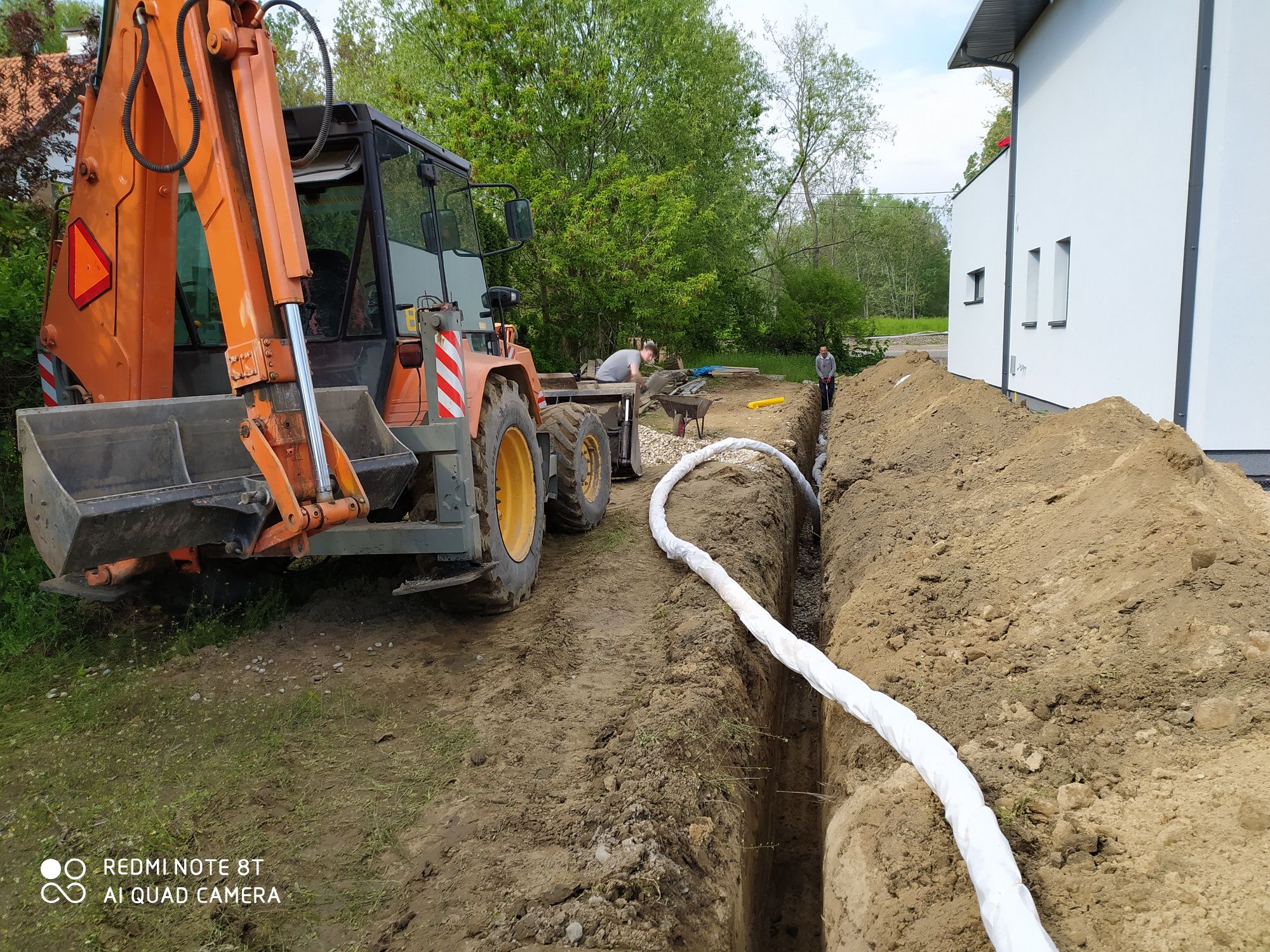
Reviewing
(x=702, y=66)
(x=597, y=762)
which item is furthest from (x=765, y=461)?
(x=702, y=66)

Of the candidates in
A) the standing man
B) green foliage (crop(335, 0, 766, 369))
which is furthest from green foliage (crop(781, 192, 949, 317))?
the standing man

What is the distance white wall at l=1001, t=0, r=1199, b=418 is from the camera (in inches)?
261

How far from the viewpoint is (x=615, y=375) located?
10344mm

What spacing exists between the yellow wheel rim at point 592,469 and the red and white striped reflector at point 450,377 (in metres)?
2.67

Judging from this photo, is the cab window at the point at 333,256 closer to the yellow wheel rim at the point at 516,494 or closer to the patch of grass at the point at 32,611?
the yellow wheel rim at the point at 516,494

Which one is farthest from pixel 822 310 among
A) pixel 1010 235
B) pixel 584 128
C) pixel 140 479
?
pixel 140 479

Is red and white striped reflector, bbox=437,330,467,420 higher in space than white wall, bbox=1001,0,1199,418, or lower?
lower

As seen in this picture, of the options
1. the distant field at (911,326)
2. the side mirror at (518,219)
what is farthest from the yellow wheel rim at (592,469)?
the distant field at (911,326)

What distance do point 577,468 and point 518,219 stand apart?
200 centimetres

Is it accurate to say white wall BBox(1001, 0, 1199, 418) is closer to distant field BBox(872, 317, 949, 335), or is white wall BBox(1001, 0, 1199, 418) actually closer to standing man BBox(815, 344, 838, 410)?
standing man BBox(815, 344, 838, 410)

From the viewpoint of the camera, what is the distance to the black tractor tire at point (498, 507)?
4.60m

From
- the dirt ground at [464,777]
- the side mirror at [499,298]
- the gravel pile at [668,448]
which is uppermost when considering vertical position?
the side mirror at [499,298]

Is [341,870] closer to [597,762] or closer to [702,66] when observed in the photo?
[597,762]

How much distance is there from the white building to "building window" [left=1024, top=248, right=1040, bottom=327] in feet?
0.06
